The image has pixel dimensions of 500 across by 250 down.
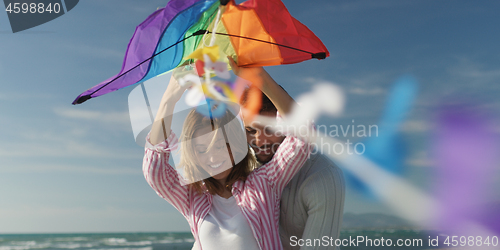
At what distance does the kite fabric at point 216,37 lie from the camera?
5.92 feet

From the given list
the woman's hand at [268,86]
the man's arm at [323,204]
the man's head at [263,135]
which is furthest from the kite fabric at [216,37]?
the man's arm at [323,204]

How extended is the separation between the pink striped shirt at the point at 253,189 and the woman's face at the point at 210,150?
0.12 metres

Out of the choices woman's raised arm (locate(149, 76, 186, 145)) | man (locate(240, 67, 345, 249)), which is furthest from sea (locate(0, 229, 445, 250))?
woman's raised arm (locate(149, 76, 186, 145))

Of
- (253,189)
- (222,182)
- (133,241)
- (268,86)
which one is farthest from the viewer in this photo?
(133,241)

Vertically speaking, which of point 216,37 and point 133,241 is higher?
point 216,37

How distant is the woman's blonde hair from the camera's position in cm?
189

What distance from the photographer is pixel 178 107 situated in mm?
1892

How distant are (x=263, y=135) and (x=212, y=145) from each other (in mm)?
309

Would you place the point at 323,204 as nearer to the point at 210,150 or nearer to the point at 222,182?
the point at 222,182

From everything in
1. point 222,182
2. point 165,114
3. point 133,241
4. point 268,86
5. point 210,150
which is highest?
point 268,86

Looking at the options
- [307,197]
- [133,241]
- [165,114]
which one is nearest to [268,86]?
[165,114]

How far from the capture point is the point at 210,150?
6.21ft

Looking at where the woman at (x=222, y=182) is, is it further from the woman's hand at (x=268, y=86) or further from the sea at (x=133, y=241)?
the sea at (x=133, y=241)

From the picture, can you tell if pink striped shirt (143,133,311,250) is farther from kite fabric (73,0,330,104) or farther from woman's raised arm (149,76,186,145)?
kite fabric (73,0,330,104)
